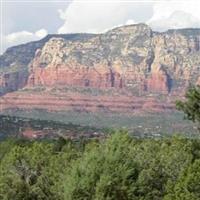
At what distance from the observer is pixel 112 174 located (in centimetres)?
4512

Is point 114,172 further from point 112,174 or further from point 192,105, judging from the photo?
point 192,105

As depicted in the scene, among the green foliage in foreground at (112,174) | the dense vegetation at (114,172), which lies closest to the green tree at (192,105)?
the dense vegetation at (114,172)

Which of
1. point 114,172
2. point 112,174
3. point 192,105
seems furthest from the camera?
point 192,105

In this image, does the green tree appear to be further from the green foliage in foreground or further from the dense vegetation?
the green foliage in foreground

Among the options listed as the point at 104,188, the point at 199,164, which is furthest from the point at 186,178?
the point at 104,188

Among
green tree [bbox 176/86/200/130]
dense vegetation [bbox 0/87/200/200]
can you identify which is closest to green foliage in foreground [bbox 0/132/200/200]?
dense vegetation [bbox 0/87/200/200]

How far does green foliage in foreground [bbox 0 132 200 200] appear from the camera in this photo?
44.4 metres

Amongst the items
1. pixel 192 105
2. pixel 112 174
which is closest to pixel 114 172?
pixel 112 174

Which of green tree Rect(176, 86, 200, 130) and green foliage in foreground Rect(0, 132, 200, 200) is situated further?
green tree Rect(176, 86, 200, 130)

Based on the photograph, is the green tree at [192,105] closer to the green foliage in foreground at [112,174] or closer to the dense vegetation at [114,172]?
the dense vegetation at [114,172]

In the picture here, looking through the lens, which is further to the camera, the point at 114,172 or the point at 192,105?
the point at 192,105

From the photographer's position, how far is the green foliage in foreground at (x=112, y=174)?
44.4 metres

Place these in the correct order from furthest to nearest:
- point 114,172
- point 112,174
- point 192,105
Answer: point 192,105
point 114,172
point 112,174

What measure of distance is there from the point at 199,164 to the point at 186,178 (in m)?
2.14
